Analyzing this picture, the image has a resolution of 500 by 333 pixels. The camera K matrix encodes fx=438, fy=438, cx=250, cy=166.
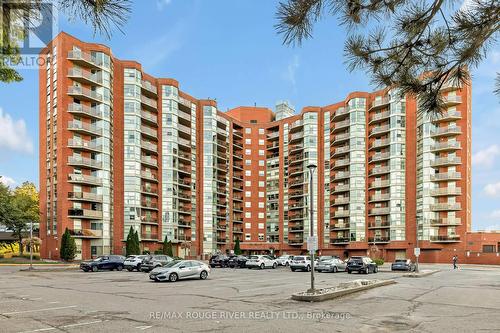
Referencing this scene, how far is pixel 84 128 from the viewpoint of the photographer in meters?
60.8

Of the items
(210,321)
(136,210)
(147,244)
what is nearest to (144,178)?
(136,210)

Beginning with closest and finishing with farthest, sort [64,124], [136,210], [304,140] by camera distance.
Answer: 1. [64,124]
2. [136,210]
3. [304,140]

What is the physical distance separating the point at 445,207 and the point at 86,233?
184 feet

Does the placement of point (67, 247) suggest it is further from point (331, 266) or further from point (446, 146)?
point (446, 146)

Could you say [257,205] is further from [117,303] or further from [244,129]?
[117,303]

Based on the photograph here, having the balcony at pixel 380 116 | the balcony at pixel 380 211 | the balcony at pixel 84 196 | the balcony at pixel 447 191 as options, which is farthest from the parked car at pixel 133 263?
the balcony at pixel 380 116

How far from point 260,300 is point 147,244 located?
5775 cm

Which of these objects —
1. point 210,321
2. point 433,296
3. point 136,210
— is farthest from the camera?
point 136,210

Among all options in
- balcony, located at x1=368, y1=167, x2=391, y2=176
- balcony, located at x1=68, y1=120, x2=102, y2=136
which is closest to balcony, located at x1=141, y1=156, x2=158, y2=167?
balcony, located at x1=68, y1=120, x2=102, y2=136

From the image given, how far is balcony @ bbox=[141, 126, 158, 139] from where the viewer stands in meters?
71.6

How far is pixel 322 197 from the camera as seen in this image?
9162cm

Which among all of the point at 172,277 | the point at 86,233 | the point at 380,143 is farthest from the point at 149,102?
the point at 172,277

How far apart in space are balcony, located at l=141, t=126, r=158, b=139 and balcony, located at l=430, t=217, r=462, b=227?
48974mm

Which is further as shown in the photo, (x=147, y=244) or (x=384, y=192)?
(x=384, y=192)
